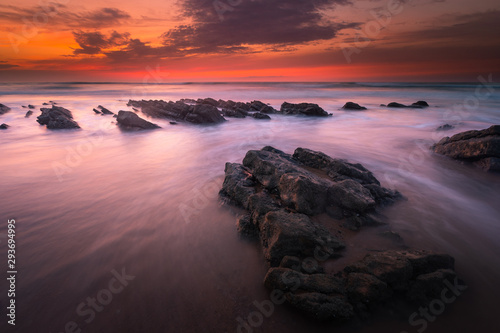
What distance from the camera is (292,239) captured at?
393 cm

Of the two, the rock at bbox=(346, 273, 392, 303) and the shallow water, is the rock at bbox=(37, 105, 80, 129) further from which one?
the rock at bbox=(346, 273, 392, 303)

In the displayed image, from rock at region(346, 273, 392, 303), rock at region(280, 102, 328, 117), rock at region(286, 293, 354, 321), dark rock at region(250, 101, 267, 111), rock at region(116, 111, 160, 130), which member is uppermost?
rock at region(346, 273, 392, 303)

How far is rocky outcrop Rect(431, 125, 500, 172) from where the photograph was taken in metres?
8.15

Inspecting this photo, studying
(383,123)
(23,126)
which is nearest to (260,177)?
(383,123)

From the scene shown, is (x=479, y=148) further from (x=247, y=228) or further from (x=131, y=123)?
(x=131, y=123)

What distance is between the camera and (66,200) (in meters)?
6.33

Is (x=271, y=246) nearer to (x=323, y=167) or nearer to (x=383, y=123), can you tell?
(x=323, y=167)

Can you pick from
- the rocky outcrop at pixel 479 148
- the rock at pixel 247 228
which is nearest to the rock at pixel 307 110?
the rocky outcrop at pixel 479 148

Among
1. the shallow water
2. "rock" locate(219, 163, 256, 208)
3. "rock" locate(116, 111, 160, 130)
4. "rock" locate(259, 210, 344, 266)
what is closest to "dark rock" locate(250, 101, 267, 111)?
"rock" locate(116, 111, 160, 130)

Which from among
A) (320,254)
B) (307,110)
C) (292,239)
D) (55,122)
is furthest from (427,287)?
(307,110)

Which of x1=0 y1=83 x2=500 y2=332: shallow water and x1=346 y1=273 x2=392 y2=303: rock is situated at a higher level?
x1=346 y1=273 x2=392 y2=303: rock

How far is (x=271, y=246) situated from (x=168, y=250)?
2103mm

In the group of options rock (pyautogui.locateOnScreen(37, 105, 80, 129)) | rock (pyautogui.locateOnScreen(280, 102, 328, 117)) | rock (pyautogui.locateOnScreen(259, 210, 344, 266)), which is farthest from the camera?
rock (pyautogui.locateOnScreen(280, 102, 328, 117))

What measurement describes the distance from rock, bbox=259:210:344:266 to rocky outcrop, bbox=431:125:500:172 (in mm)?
8241
